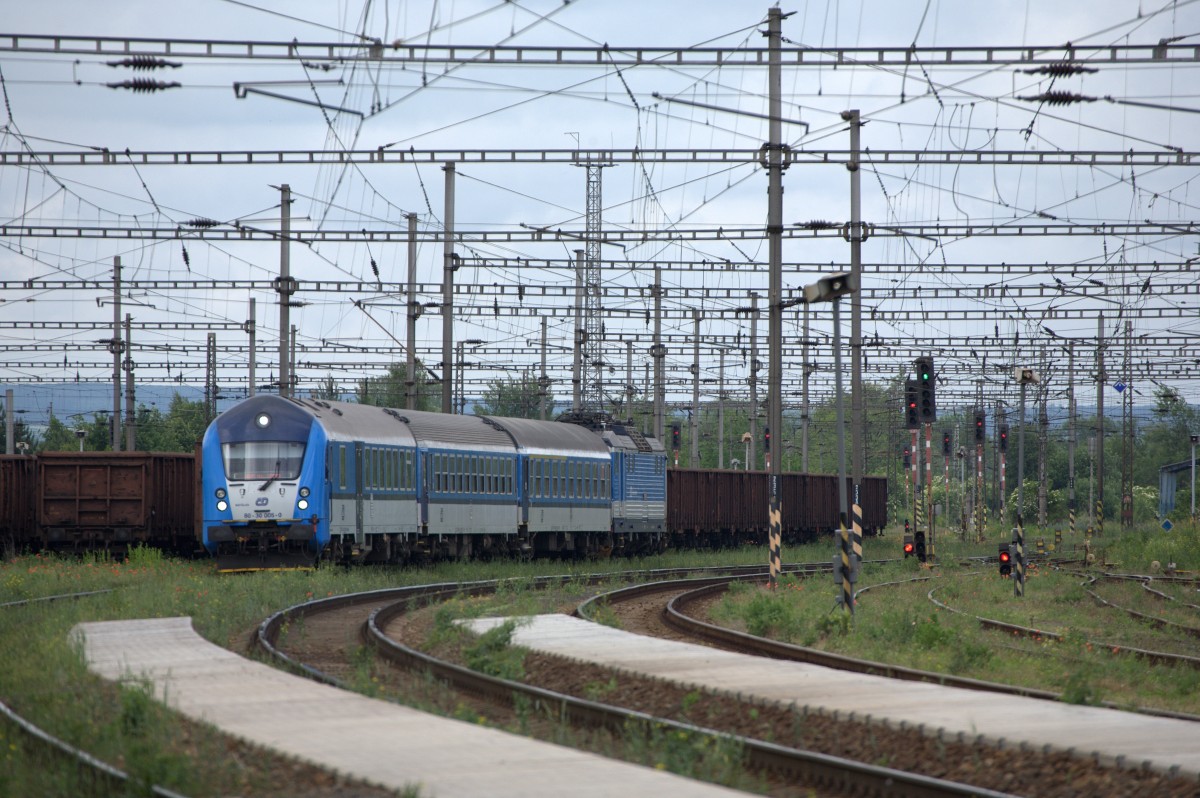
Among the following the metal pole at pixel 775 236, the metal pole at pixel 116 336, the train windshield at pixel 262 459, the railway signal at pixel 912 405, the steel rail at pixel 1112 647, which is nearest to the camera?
the steel rail at pixel 1112 647

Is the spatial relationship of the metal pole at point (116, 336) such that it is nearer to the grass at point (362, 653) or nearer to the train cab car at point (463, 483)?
the grass at point (362, 653)

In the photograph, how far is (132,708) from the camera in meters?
10.8

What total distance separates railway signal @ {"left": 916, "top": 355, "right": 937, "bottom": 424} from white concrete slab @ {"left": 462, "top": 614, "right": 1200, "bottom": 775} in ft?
52.4

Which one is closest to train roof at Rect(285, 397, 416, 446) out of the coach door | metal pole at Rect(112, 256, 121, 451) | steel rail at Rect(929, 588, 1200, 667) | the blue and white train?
the blue and white train

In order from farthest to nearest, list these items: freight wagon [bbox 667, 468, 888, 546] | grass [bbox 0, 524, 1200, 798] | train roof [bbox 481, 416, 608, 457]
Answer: freight wagon [bbox 667, 468, 888, 546]
train roof [bbox 481, 416, 608, 457]
grass [bbox 0, 524, 1200, 798]

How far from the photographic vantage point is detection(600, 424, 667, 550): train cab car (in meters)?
42.2

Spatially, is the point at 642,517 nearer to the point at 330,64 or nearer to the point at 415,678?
the point at 330,64

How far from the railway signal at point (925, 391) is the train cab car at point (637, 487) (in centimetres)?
1130

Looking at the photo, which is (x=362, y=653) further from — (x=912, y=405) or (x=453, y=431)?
(x=912, y=405)

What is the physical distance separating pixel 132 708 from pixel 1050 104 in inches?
770

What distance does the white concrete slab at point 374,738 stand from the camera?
8750 mm

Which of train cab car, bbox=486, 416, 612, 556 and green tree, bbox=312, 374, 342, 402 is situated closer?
train cab car, bbox=486, 416, 612, 556

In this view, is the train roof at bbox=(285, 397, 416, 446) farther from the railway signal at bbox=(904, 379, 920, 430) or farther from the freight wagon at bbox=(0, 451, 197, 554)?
the railway signal at bbox=(904, 379, 920, 430)

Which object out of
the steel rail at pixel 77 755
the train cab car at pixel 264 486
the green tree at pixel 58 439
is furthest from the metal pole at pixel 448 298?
the green tree at pixel 58 439
